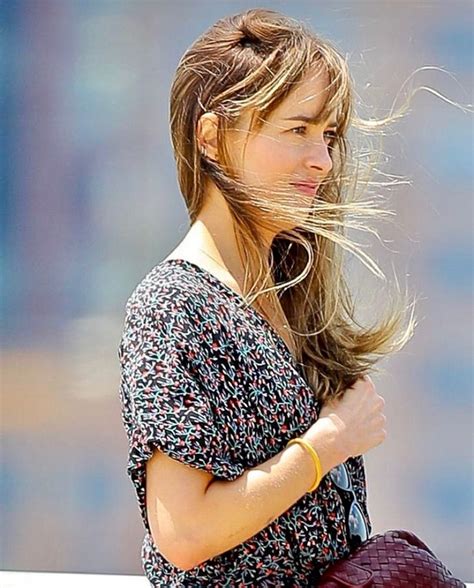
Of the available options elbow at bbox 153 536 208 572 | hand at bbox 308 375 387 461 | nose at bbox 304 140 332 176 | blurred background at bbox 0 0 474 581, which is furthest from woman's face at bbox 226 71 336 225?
blurred background at bbox 0 0 474 581

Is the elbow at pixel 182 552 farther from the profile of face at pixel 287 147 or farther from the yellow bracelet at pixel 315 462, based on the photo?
the profile of face at pixel 287 147

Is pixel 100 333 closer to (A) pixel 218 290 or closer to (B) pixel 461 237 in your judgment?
(B) pixel 461 237

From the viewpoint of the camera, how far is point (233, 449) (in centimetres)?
118

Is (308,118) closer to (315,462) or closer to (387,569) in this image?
(315,462)

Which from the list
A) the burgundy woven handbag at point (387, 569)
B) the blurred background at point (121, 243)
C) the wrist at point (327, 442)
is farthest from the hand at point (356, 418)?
the blurred background at point (121, 243)

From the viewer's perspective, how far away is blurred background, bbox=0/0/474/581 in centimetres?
221

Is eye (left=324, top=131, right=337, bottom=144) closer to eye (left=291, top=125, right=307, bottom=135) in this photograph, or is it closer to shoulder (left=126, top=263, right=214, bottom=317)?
eye (left=291, top=125, right=307, bottom=135)

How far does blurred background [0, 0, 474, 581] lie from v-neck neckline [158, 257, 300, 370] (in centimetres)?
95

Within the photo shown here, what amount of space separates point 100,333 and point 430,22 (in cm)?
94

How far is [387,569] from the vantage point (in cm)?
122

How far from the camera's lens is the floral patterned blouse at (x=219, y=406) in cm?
113

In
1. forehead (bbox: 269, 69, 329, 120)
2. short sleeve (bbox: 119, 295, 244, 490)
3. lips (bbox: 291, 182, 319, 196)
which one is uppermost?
forehead (bbox: 269, 69, 329, 120)

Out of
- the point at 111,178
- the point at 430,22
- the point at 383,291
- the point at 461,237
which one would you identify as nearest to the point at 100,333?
the point at 111,178

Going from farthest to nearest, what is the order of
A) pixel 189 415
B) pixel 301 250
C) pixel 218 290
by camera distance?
1. pixel 301 250
2. pixel 218 290
3. pixel 189 415
